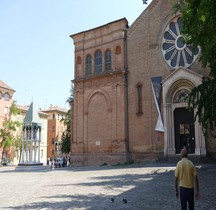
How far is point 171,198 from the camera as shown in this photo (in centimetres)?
1023

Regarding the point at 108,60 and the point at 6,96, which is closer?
the point at 108,60

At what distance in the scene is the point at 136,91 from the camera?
28.1 meters

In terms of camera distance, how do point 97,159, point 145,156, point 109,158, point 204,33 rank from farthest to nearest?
point 97,159 → point 109,158 → point 145,156 → point 204,33

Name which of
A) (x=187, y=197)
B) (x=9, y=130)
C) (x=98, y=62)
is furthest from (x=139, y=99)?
(x=9, y=130)

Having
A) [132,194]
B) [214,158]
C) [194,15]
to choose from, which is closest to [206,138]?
[214,158]

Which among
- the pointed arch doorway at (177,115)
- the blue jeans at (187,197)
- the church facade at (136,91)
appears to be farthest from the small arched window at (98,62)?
the blue jeans at (187,197)

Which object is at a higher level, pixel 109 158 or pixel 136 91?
pixel 136 91

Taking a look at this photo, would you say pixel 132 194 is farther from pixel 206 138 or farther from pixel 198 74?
pixel 198 74

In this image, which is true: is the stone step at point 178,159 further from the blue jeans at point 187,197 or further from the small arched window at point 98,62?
the blue jeans at point 187,197

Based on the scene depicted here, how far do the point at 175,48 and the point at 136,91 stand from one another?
216 inches

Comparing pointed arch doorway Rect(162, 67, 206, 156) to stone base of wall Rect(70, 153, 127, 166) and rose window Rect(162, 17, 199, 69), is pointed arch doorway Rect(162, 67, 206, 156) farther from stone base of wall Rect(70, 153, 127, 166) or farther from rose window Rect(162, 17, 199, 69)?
stone base of wall Rect(70, 153, 127, 166)

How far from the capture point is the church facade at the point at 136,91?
25.6 meters

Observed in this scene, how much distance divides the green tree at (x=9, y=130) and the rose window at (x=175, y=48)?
115ft

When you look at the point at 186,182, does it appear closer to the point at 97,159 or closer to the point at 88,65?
the point at 97,159
